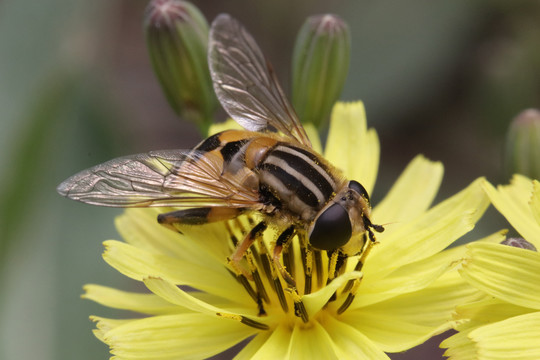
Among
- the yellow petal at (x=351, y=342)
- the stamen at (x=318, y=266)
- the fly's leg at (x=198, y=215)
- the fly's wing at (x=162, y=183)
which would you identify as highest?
the fly's wing at (x=162, y=183)

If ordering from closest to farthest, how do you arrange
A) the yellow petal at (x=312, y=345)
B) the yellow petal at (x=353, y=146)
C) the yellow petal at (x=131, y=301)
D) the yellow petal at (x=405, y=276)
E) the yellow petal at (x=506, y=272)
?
the yellow petal at (x=506, y=272)
the yellow petal at (x=312, y=345)
the yellow petal at (x=405, y=276)
the yellow petal at (x=131, y=301)
the yellow petal at (x=353, y=146)

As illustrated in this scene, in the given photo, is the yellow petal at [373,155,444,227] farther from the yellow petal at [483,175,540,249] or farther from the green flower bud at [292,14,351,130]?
the green flower bud at [292,14,351,130]

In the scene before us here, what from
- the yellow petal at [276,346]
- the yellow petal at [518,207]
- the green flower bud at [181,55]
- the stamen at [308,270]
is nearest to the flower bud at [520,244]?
the yellow petal at [518,207]

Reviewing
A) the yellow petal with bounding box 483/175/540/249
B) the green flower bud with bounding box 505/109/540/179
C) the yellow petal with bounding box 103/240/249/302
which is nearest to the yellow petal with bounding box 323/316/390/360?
the yellow petal with bounding box 103/240/249/302

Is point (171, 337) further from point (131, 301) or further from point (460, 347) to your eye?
point (460, 347)

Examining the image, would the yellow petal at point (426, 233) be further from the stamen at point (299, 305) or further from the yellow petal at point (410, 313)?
the stamen at point (299, 305)

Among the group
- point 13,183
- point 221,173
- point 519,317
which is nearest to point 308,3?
point 13,183
